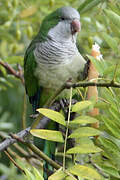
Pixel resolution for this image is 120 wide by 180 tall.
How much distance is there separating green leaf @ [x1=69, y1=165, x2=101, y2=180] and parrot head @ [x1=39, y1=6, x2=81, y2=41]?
2.94ft

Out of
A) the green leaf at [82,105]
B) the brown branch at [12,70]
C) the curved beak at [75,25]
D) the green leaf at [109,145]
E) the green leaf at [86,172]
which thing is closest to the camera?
the green leaf at [86,172]

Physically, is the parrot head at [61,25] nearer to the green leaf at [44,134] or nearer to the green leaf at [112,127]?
the green leaf at [112,127]

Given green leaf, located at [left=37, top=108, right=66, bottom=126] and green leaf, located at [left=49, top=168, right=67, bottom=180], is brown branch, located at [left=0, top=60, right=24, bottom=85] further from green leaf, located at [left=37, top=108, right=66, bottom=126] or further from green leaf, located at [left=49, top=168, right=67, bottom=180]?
green leaf, located at [left=49, top=168, right=67, bottom=180]

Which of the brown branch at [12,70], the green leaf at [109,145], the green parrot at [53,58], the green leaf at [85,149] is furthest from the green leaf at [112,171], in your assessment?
the brown branch at [12,70]

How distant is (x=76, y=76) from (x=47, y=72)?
6.9 inches

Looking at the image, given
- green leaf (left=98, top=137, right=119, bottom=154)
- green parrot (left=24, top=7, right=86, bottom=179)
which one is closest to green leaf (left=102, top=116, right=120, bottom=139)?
green leaf (left=98, top=137, right=119, bottom=154)

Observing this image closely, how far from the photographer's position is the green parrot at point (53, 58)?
5.92ft

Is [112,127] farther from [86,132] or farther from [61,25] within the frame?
[61,25]

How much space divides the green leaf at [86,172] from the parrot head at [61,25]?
896 mm

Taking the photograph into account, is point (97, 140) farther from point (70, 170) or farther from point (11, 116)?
point (11, 116)

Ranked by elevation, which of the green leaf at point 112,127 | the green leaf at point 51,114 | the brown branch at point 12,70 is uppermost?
the brown branch at point 12,70

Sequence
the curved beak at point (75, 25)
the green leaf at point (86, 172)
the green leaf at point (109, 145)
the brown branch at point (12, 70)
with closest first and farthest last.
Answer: the green leaf at point (86, 172) < the green leaf at point (109, 145) < the curved beak at point (75, 25) < the brown branch at point (12, 70)

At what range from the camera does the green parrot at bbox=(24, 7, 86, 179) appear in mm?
1805

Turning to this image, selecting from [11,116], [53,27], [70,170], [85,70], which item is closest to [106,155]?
[70,170]
